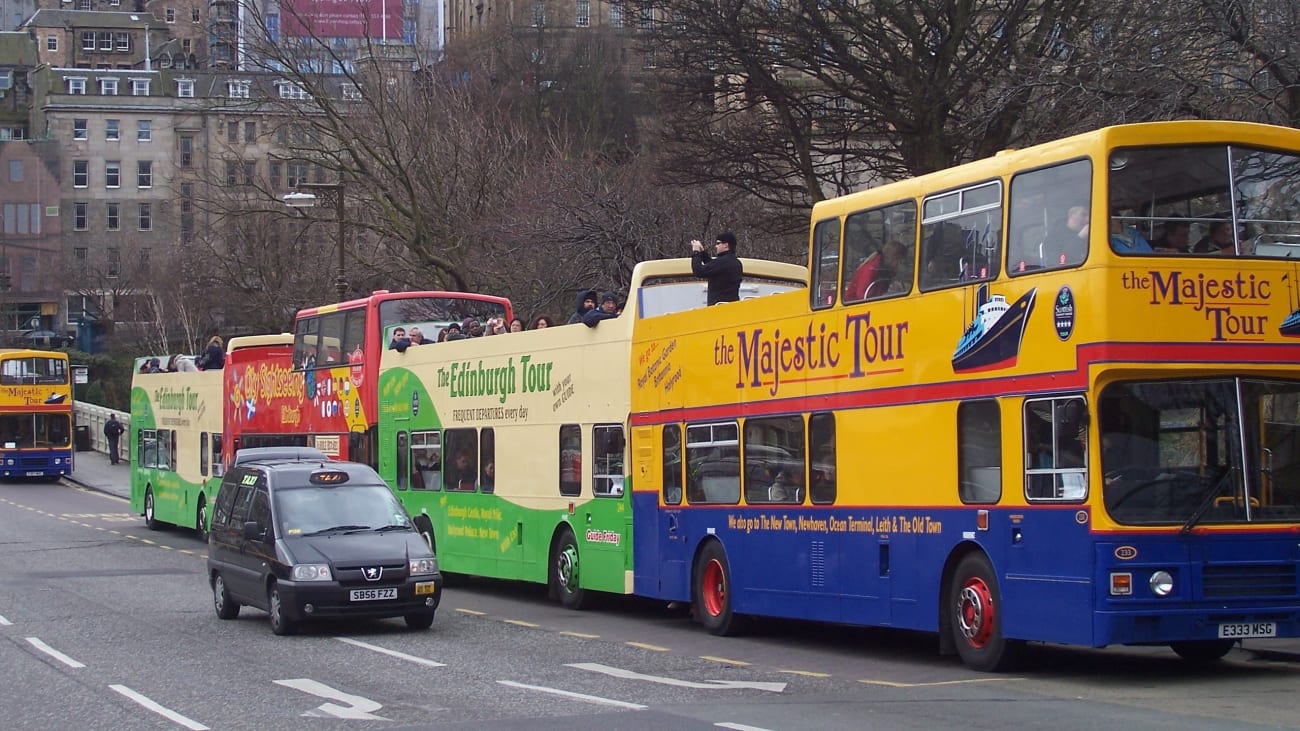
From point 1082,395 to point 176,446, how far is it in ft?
98.1

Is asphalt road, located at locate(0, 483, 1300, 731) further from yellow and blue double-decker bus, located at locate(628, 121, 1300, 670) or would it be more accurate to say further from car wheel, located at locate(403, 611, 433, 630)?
yellow and blue double-decker bus, located at locate(628, 121, 1300, 670)

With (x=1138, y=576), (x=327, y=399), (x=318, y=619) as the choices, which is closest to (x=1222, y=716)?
(x=1138, y=576)

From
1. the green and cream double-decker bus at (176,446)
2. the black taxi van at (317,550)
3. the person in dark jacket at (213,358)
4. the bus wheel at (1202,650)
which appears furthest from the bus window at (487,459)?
the person in dark jacket at (213,358)

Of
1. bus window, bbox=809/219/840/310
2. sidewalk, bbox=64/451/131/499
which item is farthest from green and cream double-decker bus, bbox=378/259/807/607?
sidewalk, bbox=64/451/131/499

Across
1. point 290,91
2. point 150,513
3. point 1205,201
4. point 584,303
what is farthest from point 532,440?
point 290,91

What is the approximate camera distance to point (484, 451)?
24094 mm

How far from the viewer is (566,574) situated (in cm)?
2166

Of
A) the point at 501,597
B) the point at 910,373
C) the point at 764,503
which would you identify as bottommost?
the point at 501,597

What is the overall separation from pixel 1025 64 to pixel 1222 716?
1522 centimetres

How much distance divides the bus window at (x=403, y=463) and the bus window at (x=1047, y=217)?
49.2 ft

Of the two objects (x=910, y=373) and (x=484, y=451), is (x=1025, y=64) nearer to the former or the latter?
(x=484, y=451)

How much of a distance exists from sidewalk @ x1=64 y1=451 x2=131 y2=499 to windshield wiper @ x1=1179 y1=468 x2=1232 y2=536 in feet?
150

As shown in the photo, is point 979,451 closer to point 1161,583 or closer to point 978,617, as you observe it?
point 978,617

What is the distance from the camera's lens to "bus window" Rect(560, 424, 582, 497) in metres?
21.3
